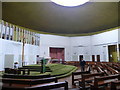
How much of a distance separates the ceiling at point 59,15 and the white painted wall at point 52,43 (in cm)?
109

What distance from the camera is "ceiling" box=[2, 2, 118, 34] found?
8.03m

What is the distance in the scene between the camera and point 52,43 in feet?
42.8

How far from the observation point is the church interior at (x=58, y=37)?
22.7 ft

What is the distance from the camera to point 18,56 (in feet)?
30.0

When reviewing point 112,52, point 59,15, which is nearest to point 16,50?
point 59,15

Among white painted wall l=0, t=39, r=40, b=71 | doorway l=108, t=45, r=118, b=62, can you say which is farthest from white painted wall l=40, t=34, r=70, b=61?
doorway l=108, t=45, r=118, b=62

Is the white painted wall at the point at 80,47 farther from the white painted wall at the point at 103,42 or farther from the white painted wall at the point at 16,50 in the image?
the white painted wall at the point at 16,50

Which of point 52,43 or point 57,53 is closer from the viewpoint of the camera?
point 52,43

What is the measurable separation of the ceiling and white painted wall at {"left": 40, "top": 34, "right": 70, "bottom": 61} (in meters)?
1.09

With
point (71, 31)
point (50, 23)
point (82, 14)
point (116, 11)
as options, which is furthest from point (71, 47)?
point (116, 11)

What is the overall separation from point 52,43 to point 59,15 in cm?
421

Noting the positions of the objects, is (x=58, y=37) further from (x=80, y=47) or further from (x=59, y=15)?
(x=59, y=15)

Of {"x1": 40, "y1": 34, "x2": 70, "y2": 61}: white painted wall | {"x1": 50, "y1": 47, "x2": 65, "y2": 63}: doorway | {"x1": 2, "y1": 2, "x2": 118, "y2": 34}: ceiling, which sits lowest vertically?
{"x1": 50, "y1": 47, "x2": 65, "y2": 63}: doorway

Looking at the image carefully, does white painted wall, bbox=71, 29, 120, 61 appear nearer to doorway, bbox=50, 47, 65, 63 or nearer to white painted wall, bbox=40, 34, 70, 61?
white painted wall, bbox=40, 34, 70, 61
